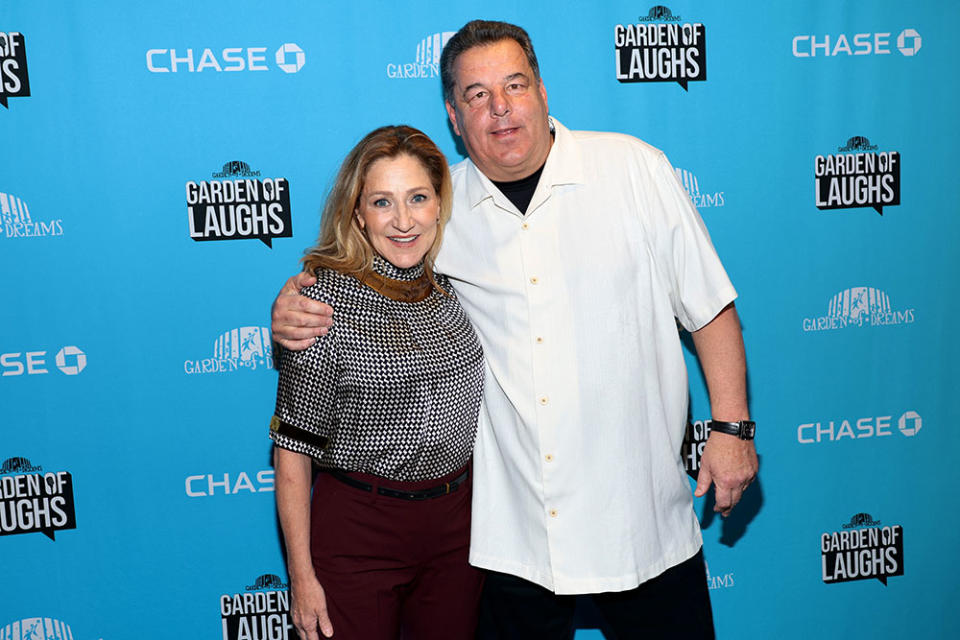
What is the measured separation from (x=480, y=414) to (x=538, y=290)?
35cm

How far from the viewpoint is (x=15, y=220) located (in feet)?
7.97

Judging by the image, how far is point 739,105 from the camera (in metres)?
2.65

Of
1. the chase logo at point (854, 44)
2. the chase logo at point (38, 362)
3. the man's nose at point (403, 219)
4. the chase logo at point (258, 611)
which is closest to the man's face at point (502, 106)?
the man's nose at point (403, 219)

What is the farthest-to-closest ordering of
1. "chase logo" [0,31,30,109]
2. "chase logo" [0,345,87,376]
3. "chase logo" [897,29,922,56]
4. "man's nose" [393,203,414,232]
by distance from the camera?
"chase logo" [897,29,922,56] → "chase logo" [0,345,87,376] → "chase logo" [0,31,30,109] → "man's nose" [393,203,414,232]

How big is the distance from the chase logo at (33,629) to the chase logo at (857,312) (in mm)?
2654

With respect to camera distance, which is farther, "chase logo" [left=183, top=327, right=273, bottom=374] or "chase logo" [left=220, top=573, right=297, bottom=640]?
"chase logo" [left=220, top=573, right=297, bottom=640]

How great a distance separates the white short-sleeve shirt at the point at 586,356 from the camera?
1.88 meters

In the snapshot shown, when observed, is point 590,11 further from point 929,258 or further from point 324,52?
point 929,258

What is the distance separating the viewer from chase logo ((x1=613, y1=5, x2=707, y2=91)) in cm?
259

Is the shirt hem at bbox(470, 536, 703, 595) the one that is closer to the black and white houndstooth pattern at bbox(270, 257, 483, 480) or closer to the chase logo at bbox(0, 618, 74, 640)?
the black and white houndstooth pattern at bbox(270, 257, 483, 480)

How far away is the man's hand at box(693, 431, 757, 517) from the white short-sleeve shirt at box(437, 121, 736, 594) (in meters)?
0.10

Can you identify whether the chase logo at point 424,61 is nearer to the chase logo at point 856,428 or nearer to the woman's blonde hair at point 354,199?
the woman's blonde hair at point 354,199

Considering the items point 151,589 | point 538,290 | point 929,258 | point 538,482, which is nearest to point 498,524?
point 538,482

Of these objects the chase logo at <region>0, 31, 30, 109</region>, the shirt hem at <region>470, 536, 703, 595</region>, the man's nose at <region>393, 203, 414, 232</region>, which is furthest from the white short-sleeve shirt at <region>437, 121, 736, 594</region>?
the chase logo at <region>0, 31, 30, 109</region>
